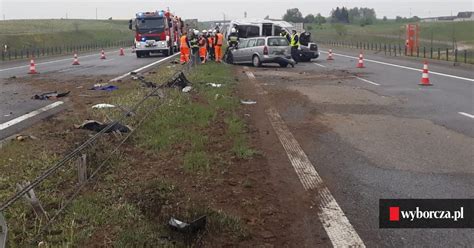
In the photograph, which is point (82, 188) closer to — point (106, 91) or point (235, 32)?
point (106, 91)

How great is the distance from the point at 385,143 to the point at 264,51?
1707cm

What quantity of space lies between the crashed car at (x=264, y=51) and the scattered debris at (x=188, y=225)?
20898 millimetres

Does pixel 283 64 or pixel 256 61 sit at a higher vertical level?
pixel 256 61

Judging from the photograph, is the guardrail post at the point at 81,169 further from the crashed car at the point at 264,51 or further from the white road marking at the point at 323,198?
the crashed car at the point at 264,51

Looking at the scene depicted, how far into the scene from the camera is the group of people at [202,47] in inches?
969

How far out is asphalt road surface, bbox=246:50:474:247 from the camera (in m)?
5.23

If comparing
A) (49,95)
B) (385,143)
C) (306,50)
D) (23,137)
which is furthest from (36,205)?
(306,50)

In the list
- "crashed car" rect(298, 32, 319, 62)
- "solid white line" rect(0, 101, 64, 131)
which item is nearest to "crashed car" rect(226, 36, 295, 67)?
"crashed car" rect(298, 32, 319, 62)

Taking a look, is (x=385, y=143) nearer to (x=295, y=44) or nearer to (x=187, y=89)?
(x=187, y=89)

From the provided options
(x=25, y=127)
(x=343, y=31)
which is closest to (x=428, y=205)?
(x=25, y=127)

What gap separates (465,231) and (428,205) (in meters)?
0.67

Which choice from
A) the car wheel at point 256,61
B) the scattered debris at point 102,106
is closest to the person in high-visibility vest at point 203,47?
the car wheel at point 256,61

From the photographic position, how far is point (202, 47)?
26.8m

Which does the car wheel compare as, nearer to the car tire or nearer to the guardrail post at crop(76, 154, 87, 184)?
the car tire
